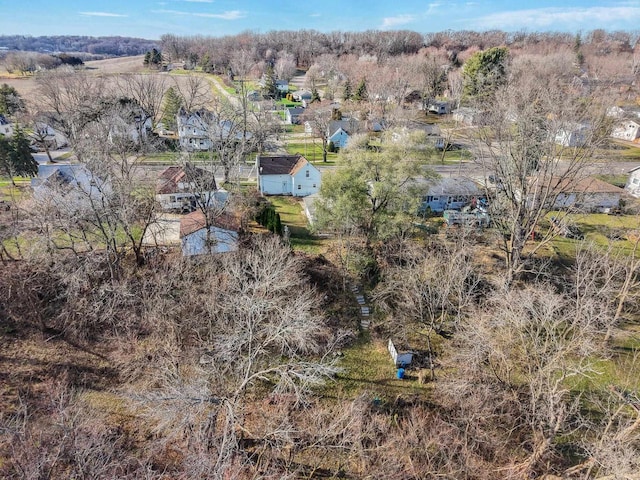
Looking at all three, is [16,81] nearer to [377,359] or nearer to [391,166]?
[391,166]

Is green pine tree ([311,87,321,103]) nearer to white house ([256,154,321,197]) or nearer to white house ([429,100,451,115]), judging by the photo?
white house ([429,100,451,115])

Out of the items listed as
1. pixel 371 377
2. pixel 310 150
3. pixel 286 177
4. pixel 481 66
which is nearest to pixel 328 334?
pixel 371 377

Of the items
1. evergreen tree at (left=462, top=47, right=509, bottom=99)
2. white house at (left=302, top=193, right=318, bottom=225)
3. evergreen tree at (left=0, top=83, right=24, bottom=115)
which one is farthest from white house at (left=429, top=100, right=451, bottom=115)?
evergreen tree at (left=0, top=83, right=24, bottom=115)

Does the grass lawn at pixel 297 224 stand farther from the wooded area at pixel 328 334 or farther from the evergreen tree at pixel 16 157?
the evergreen tree at pixel 16 157

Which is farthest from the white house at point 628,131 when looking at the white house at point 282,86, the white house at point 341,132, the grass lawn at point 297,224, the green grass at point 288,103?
the white house at point 282,86

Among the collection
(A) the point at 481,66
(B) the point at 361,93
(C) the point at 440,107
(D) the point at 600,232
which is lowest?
(D) the point at 600,232

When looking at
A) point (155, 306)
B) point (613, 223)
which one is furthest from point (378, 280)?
point (613, 223)

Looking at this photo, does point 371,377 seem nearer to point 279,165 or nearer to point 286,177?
point 286,177
